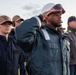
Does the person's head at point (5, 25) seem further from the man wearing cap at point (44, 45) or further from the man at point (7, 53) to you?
the man wearing cap at point (44, 45)

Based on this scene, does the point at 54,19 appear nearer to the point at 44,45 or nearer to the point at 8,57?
the point at 44,45

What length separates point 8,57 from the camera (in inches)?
238

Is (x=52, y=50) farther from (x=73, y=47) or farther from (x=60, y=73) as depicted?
(x=73, y=47)

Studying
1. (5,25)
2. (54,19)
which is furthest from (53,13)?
(5,25)

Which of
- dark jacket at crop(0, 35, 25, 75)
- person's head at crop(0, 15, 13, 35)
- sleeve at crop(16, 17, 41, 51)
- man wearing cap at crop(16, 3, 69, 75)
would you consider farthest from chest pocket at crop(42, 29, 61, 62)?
person's head at crop(0, 15, 13, 35)

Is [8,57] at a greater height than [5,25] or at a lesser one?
lesser

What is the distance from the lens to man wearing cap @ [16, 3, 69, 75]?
412 centimetres

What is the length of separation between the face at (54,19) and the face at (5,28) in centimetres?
181

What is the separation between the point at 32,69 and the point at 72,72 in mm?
4049

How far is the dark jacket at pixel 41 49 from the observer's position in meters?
4.11

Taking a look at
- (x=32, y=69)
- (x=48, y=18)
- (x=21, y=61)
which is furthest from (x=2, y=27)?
(x=32, y=69)

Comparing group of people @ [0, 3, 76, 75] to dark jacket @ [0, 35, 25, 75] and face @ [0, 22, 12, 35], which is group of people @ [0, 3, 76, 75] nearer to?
dark jacket @ [0, 35, 25, 75]

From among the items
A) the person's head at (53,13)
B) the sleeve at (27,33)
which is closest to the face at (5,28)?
the person's head at (53,13)

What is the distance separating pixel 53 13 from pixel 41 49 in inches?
27.7
